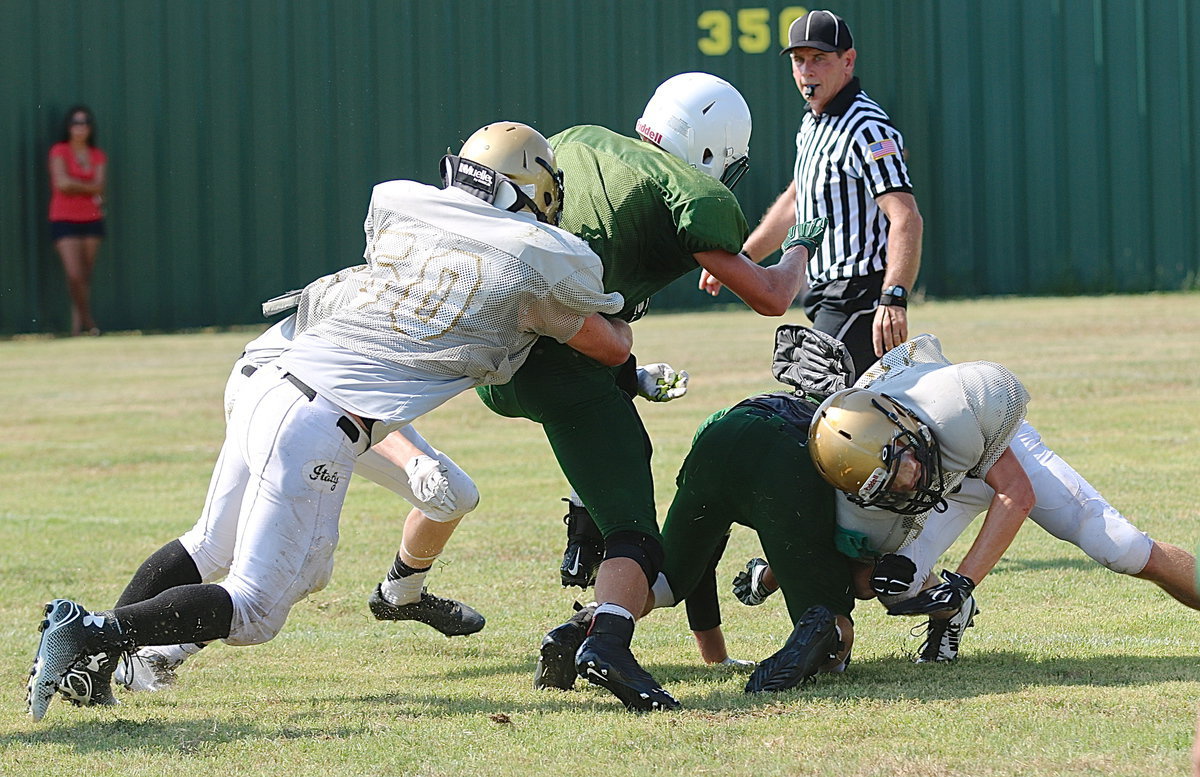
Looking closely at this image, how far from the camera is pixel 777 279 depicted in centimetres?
502

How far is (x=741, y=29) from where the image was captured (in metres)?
20.6

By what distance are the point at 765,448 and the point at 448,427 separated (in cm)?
721

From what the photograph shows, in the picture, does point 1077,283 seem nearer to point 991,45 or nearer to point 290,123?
point 991,45

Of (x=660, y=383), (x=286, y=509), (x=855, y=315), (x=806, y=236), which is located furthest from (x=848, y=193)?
(x=286, y=509)

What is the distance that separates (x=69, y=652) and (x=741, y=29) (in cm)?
1747

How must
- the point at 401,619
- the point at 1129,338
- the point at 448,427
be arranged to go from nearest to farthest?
the point at 401,619 < the point at 448,427 < the point at 1129,338

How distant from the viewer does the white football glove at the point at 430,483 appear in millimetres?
4781

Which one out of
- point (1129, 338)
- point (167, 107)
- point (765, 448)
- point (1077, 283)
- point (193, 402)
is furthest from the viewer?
point (1077, 283)

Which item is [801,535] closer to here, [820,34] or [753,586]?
[753,586]

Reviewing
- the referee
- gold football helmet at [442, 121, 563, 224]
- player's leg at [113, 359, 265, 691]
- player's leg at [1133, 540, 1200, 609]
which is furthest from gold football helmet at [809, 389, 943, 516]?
the referee

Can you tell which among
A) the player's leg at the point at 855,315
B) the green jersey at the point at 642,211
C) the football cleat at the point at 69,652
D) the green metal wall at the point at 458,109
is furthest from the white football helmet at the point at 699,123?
the green metal wall at the point at 458,109

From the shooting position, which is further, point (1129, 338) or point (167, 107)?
point (167, 107)

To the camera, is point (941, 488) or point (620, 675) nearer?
point (620, 675)

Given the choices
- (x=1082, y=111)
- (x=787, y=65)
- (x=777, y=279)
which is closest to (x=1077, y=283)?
(x=1082, y=111)
